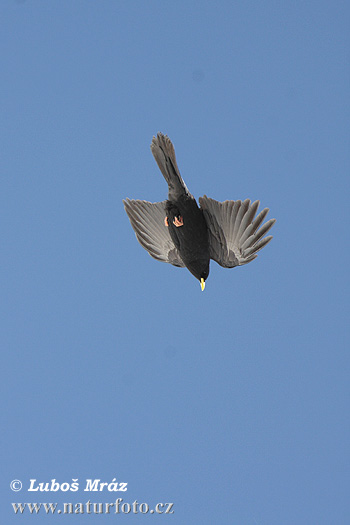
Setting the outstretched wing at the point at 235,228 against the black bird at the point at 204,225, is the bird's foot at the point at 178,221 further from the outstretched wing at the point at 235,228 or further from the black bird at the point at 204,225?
the outstretched wing at the point at 235,228

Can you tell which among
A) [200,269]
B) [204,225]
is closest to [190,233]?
[204,225]

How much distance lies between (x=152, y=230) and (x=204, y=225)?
135 cm

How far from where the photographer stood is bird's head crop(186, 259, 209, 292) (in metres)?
9.62

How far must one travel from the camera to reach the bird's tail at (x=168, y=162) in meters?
9.03

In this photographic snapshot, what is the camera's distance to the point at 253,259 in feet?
30.5

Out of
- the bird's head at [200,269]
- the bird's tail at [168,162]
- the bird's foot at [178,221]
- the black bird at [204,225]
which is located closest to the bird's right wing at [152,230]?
the black bird at [204,225]

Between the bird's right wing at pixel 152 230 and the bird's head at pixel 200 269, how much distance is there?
0.52 meters

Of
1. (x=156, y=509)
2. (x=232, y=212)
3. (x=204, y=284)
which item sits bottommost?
(x=156, y=509)

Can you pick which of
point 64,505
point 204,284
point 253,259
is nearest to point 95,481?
point 64,505

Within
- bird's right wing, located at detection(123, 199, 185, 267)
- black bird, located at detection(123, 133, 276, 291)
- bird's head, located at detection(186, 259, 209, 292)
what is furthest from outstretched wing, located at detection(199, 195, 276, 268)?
bird's right wing, located at detection(123, 199, 185, 267)

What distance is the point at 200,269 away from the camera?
966 cm

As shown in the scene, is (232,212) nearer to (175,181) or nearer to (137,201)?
(175,181)

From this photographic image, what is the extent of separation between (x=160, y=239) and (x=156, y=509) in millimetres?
4248

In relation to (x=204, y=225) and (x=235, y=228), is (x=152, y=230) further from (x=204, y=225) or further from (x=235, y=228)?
(x=235, y=228)
